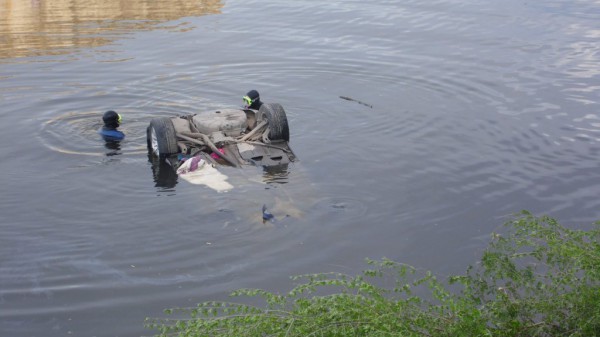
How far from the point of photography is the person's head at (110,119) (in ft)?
52.7

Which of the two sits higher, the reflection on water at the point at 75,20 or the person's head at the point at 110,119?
the reflection on water at the point at 75,20

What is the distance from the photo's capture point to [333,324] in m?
7.30

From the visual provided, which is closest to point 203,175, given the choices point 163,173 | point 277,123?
point 163,173

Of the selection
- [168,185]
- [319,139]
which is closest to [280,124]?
[319,139]

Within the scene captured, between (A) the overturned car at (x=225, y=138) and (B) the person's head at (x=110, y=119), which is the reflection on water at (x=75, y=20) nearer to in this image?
(B) the person's head at (x=110, y=119)

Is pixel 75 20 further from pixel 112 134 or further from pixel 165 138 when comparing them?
pixel 165 138

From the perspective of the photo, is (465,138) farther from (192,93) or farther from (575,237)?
(575,237)

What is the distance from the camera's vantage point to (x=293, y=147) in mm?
15922

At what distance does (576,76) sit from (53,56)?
15.3 m

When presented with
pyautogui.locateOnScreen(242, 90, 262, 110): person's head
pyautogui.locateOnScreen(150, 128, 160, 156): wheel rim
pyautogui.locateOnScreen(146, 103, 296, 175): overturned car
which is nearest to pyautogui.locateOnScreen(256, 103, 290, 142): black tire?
pyautogui.locateOnScreen(146, 103, 296, 175): overturned car

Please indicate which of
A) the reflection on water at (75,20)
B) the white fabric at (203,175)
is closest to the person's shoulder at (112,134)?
the white fabric at (203,175)

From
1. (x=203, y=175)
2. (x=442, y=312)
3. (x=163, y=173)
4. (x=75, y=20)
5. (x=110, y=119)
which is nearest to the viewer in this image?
(x=442, y=312)

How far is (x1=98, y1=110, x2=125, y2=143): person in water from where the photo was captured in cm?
1609

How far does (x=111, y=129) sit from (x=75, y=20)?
14248mm
